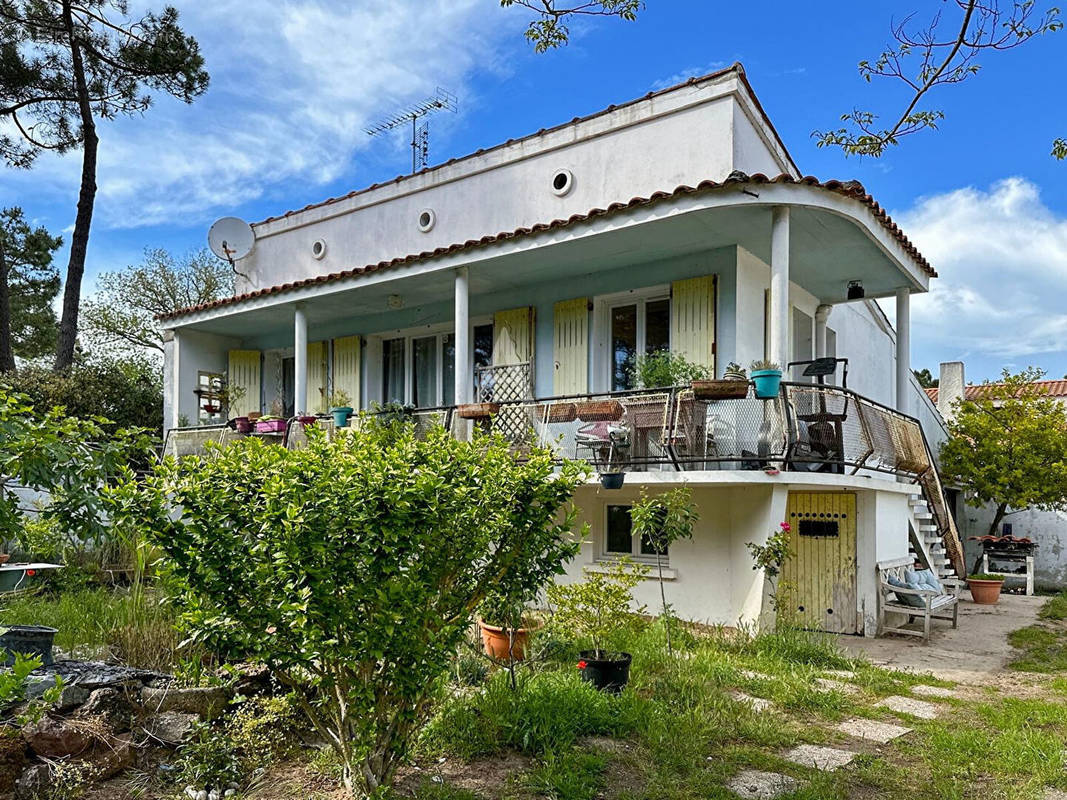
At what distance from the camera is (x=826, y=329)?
1348cm

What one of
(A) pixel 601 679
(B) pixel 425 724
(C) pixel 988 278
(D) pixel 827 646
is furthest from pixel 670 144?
(B) pixel 425 724

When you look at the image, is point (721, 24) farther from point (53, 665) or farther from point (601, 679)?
point (53, 665)

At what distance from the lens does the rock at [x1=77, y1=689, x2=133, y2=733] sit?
4.91 m

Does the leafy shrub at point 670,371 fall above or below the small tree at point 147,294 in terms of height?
below

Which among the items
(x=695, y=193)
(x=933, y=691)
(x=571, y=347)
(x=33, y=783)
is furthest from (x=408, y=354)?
(x=33, y=783)

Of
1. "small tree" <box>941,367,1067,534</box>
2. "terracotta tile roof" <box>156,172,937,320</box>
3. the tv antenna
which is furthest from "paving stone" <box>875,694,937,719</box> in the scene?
the tv antenna

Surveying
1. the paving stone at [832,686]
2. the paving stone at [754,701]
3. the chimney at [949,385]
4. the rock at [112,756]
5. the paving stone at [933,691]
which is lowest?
the paving stone at [933,691]

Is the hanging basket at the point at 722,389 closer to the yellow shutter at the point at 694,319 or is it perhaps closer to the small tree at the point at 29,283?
the yellow shutter at the point at 694,319

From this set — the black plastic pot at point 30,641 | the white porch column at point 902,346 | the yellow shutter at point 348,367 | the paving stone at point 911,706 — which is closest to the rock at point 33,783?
the black plastic pot at point 30,641

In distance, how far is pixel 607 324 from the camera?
1151 cm

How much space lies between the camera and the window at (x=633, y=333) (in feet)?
36.4

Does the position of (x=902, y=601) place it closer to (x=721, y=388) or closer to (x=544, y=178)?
(x=721, y=388)

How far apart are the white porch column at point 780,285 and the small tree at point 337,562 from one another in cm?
526

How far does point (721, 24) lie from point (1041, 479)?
1272 centimetres
